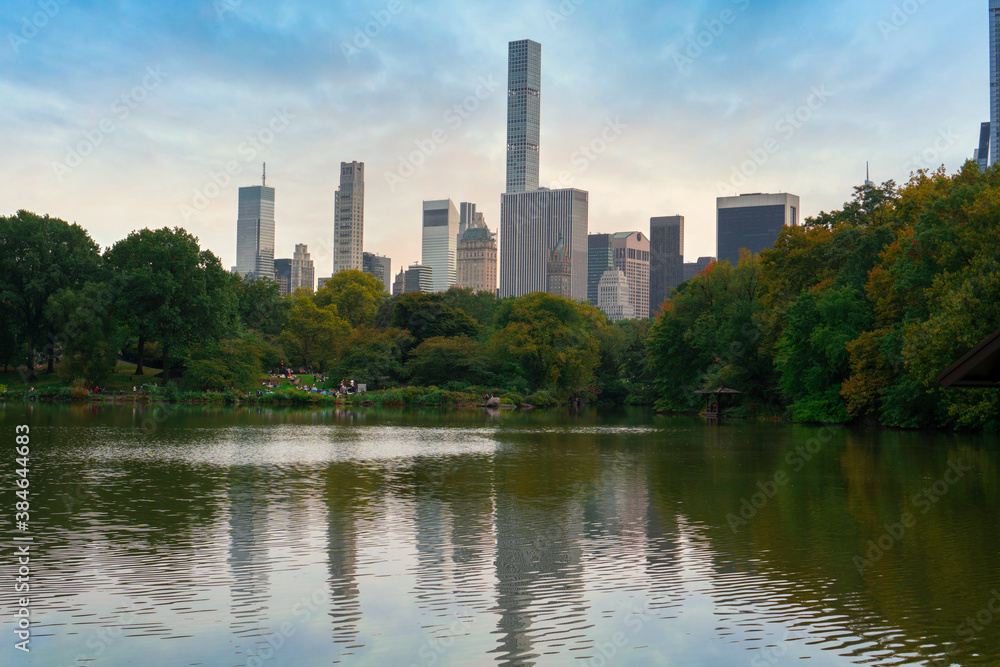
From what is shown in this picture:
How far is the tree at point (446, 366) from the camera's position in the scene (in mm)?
71500

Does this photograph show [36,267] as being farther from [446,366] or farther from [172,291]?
[446,366]

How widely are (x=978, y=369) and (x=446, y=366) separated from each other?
214 ft

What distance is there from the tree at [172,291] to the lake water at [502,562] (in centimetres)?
4008

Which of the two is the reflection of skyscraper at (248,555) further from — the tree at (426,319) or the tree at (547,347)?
the tree at (426,319)

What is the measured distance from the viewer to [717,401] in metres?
51.3

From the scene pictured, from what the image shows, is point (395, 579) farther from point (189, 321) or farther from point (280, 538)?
point (189, 321)

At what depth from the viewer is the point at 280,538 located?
1177 centimetres

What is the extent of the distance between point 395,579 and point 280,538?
9.28ft

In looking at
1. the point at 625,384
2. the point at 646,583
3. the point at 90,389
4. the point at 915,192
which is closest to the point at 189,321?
the point at 90,389

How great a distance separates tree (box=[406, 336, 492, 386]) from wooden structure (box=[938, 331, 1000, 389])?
63924mm

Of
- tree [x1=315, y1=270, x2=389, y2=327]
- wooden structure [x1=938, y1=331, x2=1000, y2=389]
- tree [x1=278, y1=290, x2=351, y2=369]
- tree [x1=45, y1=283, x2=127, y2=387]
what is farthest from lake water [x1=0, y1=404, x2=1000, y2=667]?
tree [x1=315, y1=270, x2=389, y2=327]

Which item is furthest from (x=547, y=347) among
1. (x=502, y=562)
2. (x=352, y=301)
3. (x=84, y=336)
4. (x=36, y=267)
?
(x=502, y=562)

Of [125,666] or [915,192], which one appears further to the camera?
[915,192]

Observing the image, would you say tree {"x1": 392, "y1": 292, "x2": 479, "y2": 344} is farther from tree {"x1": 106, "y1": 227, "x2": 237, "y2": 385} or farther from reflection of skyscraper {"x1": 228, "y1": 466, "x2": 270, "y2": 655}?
reflection of skyscraper {"x1": 228, "y1": 466, "x2": 270, "y2": 655}
